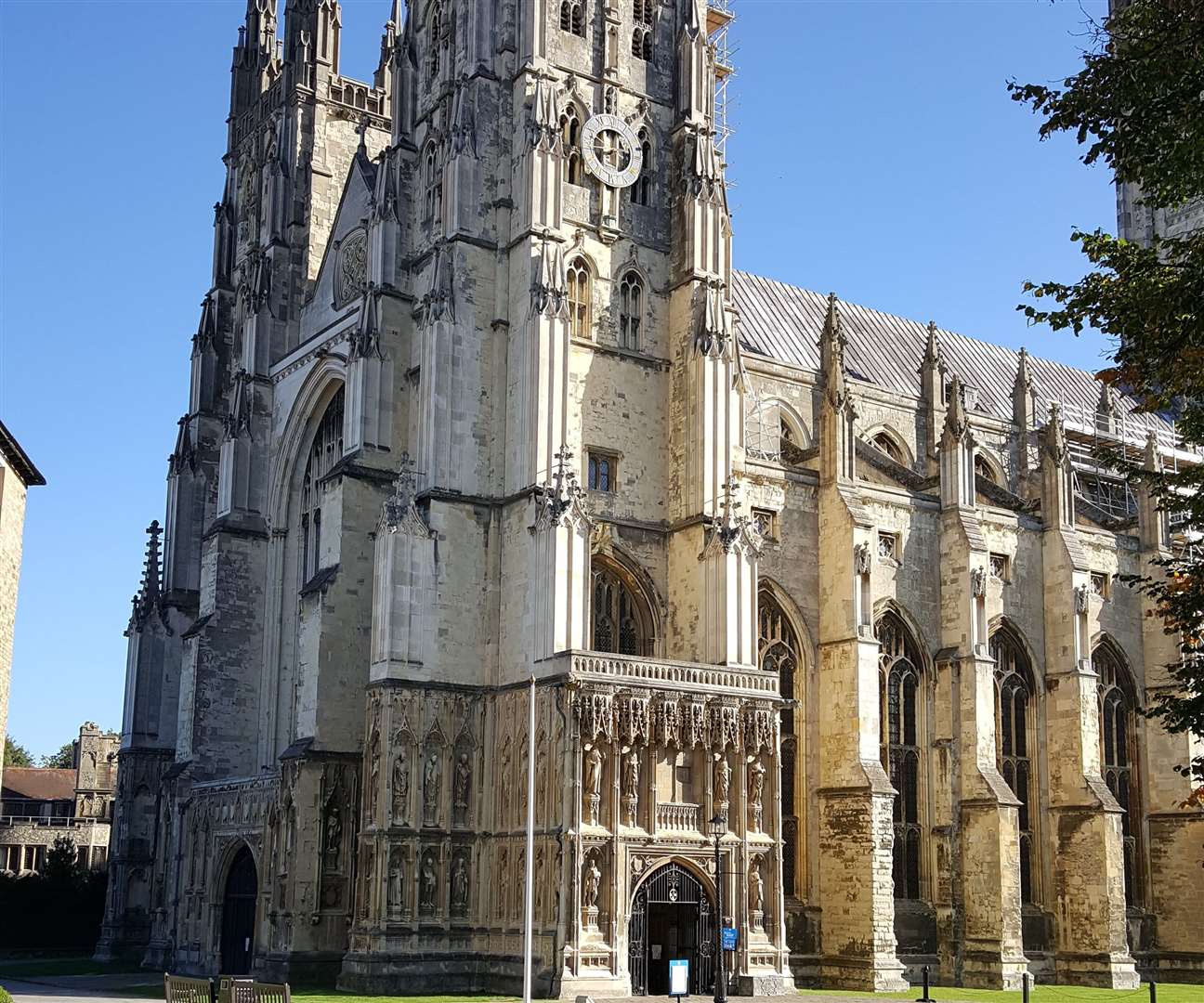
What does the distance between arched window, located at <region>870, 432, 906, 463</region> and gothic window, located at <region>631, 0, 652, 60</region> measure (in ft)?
57.5

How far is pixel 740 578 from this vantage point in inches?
1625

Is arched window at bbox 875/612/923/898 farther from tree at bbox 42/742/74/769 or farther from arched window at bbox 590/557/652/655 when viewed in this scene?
tree at bbox 42/742/74/769

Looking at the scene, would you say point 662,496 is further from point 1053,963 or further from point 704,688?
point 1053,963

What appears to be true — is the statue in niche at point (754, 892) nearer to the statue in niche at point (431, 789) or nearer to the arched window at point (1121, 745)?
the statue in niche at point (431, 789)

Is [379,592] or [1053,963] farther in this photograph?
[1053,963]

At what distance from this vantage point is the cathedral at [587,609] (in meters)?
38.2

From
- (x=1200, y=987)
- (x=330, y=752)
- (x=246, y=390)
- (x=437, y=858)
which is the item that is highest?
(x=246, y=390)

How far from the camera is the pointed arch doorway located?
37.0 meters

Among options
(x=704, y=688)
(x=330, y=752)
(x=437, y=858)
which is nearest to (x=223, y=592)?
(x=330, y=752)

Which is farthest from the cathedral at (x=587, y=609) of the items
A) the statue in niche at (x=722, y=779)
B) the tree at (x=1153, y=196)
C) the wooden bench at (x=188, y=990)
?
the tree at (x=1153, y=196)

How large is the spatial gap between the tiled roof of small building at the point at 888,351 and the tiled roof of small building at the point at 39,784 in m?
53.7

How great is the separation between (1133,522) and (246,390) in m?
31.5

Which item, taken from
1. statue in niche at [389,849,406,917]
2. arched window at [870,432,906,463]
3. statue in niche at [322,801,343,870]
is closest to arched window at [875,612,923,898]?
arched window at [870,432,906,463]

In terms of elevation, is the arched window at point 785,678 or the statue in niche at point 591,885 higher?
the arched window at point 785,678
